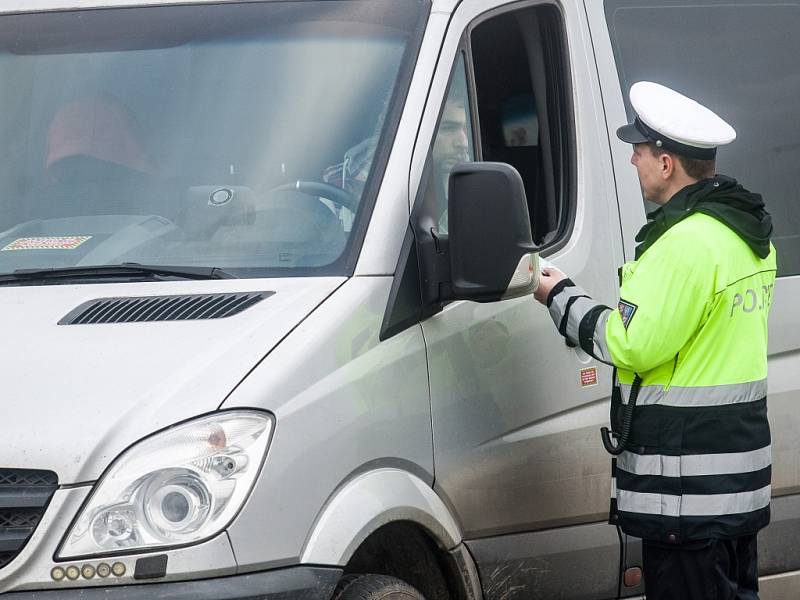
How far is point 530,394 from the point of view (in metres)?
4.33

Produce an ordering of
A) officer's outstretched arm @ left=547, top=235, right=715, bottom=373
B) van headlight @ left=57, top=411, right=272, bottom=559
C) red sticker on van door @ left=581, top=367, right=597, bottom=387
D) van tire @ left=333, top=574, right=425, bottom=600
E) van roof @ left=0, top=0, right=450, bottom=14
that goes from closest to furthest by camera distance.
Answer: van headlight @ left=57, top=411, right=272, bottom=559, van tire @ left=333, top=574, right=425, bottom=600, officer's outstretched arm @ left=547, top=235, right=715, bottom=373, van roof @ left=0, top=0, right=450, bottom=14, red sticker on van door @ left=581, top=367, right=597, bottom=387

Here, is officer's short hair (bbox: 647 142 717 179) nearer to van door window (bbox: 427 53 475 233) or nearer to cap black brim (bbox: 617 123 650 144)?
cap black brim (bbox: 617 123 650 144)

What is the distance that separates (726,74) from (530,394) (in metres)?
1.59

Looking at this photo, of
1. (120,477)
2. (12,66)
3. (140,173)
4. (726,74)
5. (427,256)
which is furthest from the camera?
(726,74)

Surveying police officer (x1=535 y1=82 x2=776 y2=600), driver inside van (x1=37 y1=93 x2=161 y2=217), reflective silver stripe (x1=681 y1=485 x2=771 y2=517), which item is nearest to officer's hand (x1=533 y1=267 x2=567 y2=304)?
police officer (x1=535 y1=82 x2=776 y2=600)

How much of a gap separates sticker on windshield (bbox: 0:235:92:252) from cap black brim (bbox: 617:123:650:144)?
1515 millimetres

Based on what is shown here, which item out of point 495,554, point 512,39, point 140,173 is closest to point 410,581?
point 495,554

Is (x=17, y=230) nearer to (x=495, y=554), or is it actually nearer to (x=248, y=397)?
(x=248, y=397)

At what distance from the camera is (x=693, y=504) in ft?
13.1

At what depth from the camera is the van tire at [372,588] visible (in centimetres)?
355

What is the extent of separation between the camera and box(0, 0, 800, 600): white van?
3.20 meters

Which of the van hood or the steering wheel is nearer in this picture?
the van hood

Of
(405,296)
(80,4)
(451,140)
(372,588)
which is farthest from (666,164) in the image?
(80,4)

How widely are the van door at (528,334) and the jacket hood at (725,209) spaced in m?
0.53
